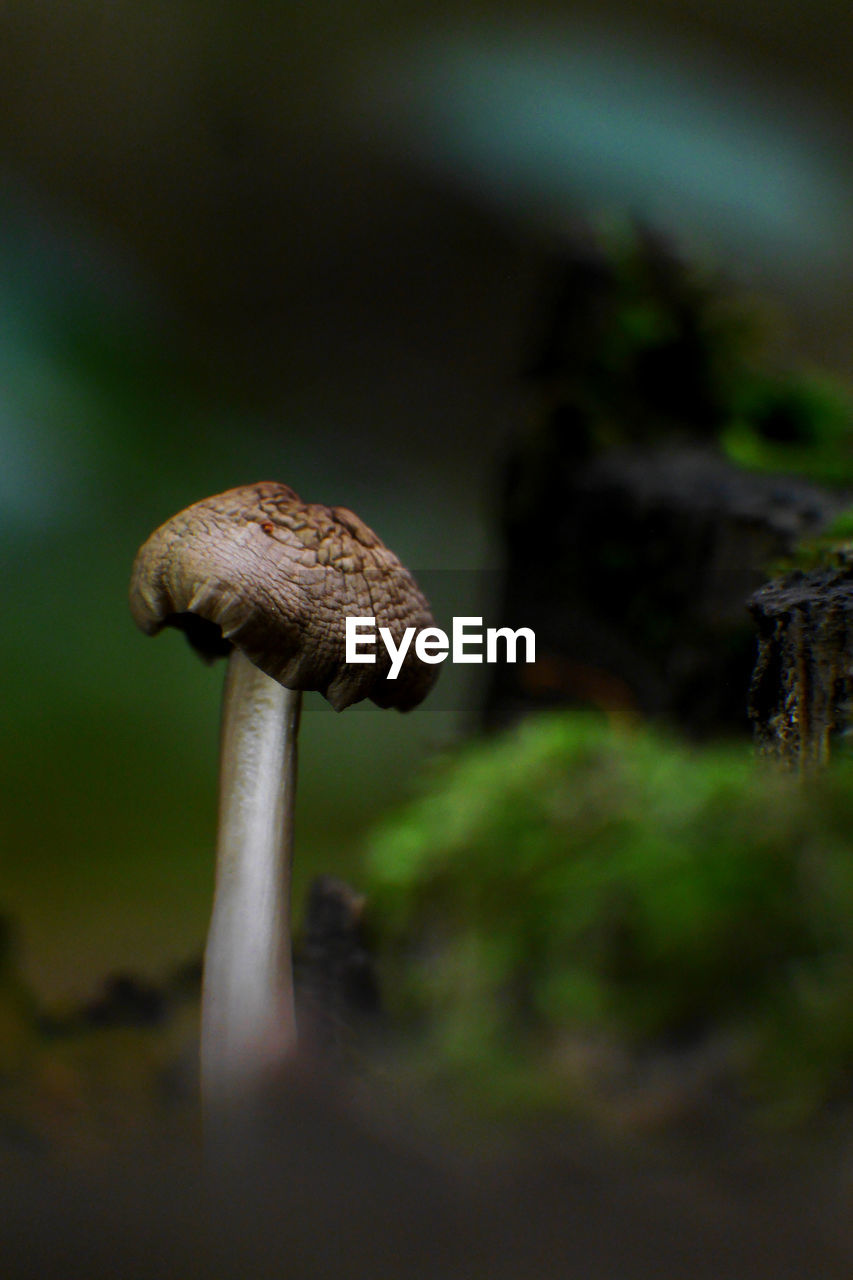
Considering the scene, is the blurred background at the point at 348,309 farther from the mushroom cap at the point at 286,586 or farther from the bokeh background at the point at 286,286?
the mushroom cap at the point at 286,586

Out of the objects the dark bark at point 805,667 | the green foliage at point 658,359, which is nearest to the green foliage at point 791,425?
the green foliage at point 658,359

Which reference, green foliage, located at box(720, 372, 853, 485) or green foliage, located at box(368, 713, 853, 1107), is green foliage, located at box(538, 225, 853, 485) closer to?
green foliage, located at box(720, 372, 853, 485)

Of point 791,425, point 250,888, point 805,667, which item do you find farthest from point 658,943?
point 791,425

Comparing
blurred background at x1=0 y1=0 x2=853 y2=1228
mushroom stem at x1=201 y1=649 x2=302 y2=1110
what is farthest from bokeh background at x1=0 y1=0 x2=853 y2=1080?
mushroom stem at x1=201 y1=649 x2=302 y2=1110

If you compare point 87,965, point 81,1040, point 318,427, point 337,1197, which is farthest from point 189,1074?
point 318,427

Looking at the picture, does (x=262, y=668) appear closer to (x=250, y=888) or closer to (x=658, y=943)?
(x=250, y=888)

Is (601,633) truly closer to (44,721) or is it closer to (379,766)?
(379,766)

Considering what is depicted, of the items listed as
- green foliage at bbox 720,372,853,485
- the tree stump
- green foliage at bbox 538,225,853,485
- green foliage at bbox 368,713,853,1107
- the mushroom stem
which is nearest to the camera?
green foliage at bbox 368,713,853,1107
